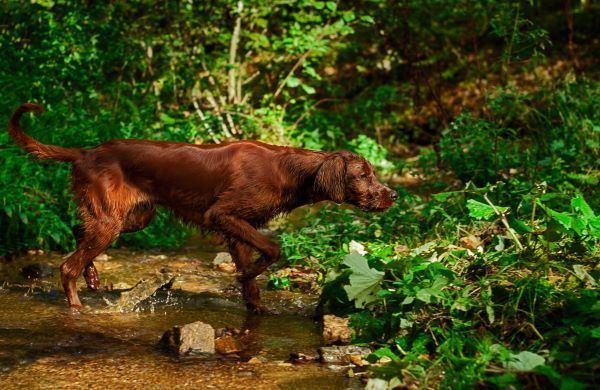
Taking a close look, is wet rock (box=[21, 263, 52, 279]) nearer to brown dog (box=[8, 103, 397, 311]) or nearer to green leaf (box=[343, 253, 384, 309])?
brown dog (box=[8, 103, 397, 311])

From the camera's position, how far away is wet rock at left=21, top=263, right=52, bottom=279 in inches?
208

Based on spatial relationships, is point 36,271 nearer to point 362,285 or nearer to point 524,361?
point 362,285

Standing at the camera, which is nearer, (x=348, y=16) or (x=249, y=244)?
(x=249, y=244)

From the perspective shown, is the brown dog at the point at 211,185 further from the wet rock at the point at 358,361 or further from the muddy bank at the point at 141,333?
the wet rock at the point at 358,361

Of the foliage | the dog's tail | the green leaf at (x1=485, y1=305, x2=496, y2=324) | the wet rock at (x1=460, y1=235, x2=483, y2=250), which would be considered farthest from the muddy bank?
the wet rock at (x1=460, y1=235, x2=483, y2=250)

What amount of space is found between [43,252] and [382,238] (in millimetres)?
2735

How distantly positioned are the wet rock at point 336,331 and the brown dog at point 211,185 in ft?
2.67

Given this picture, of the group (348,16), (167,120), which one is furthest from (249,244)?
(348,16)

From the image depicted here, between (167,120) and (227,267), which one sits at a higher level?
(167,120)

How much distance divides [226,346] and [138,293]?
1098 mm

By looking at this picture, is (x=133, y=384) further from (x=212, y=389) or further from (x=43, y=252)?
(x=43, y=252)

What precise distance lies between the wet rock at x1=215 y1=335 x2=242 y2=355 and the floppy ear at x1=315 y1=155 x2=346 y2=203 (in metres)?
1.27

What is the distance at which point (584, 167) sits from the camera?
6.31 m

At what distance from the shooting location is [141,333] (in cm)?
395
